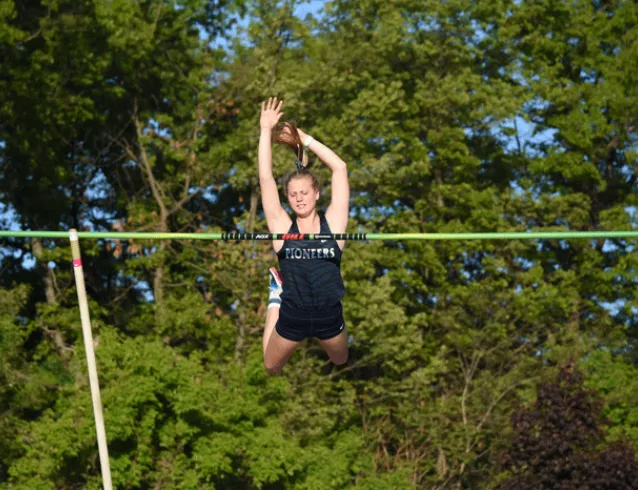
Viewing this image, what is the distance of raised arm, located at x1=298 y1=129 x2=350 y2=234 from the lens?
27.6 ft

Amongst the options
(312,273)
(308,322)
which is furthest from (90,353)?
(312,273)

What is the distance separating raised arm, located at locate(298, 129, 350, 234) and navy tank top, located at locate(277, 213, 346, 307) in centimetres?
15

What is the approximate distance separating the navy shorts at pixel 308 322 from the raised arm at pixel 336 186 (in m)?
0.52

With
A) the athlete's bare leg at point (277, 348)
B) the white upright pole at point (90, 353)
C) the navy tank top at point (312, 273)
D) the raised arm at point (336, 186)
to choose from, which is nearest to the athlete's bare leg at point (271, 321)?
the athlete's bare leg at point (277, 348)

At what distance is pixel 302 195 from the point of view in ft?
27.3

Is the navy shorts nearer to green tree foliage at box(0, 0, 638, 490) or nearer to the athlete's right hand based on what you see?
the athlete's right hand

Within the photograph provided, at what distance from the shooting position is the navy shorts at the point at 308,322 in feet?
27.7

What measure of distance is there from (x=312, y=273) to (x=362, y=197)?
19.3 meters

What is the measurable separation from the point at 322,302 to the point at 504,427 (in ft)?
61.3

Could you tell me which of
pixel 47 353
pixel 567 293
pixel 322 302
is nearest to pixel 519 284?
pixel 567 293

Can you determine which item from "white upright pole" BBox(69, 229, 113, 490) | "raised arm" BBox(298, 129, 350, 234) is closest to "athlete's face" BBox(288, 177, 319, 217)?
"raised arm" BBox(298, 129, 350, 234)

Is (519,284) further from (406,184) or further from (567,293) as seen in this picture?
(406,184)

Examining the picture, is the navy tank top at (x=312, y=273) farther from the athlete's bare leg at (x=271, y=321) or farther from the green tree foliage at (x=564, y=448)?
the green tree foliage at (x=564, y=448)

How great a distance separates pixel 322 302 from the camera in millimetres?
8367
